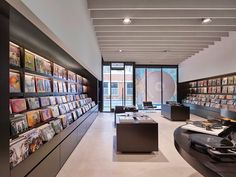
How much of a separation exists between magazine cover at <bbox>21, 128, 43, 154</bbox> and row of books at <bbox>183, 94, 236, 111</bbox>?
6.71 meters

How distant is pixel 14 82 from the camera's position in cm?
239

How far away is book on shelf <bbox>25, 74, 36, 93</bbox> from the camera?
2710 mm

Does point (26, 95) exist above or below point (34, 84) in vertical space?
below

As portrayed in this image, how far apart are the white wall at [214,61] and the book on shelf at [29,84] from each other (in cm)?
675

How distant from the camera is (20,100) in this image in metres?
2.50

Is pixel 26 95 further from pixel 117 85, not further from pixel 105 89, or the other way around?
pixel 117 85

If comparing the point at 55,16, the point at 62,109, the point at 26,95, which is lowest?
the point at 62,109

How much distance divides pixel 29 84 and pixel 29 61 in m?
0.36

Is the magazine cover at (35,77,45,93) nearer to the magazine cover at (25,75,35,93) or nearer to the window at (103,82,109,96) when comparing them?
the magazine cover at (25,75,35,93)

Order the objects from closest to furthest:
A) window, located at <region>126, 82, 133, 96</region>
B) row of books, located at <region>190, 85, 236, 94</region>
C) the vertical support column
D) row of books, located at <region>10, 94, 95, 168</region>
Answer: the vertical support column → row of books, located at <region>10, 94, 95, 168</region> → row of books, located at <region>190, 85, 236, 94</region> → window, located at <region>126, 82, 133, 96</region>

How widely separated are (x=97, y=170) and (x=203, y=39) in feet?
22.5

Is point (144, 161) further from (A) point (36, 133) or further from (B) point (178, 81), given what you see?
(B) point (178, 81)

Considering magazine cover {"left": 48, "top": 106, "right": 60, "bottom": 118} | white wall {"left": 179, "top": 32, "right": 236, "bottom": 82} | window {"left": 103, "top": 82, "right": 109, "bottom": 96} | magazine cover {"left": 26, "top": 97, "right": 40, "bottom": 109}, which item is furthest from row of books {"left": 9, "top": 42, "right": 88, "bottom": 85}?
window {"left": 103, "top": 82, "right": 109, "bottom": 96}

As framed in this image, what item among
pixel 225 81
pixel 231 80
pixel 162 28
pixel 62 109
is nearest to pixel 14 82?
pixel 62 109
